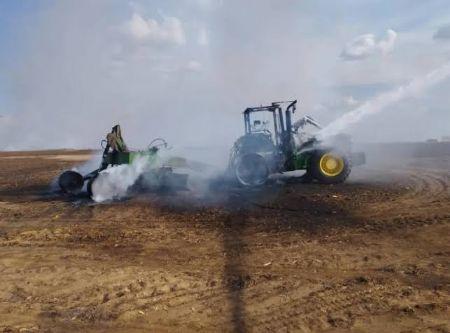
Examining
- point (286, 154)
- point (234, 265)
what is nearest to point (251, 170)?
point (286, 154)

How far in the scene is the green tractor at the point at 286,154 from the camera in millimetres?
16781

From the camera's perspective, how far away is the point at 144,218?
42.1ft

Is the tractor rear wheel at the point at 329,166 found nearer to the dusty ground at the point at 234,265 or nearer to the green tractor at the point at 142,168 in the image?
the dusty ground at the point at 234,265

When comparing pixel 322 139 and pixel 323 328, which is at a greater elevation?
pixel 322 139

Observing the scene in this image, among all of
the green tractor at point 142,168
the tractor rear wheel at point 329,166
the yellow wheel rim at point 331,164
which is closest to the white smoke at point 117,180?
the green tractor at point 142,168

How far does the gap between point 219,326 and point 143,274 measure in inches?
93.4

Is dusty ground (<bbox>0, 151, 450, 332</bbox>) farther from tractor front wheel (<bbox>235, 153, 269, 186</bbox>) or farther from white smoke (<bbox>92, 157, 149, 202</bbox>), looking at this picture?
tractor front wheel (<bbox>235, 153, 269, 186</bbox>)

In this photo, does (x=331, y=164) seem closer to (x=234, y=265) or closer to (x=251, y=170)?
(x=251, y=170)

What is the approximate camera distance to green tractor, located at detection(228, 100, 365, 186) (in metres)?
16.8

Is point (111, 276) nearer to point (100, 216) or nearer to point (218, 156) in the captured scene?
point (100, 216)

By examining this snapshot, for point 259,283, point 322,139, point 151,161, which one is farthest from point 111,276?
point 322,139

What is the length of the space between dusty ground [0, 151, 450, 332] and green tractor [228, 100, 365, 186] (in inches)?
85.1

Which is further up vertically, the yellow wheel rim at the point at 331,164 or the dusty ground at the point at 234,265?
the yellow wheel rim at the point at 331,164

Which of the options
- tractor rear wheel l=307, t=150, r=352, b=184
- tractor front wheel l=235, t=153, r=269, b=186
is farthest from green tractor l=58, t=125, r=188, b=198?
tractor rear wheel l=307, t=150, r=352, b=184
